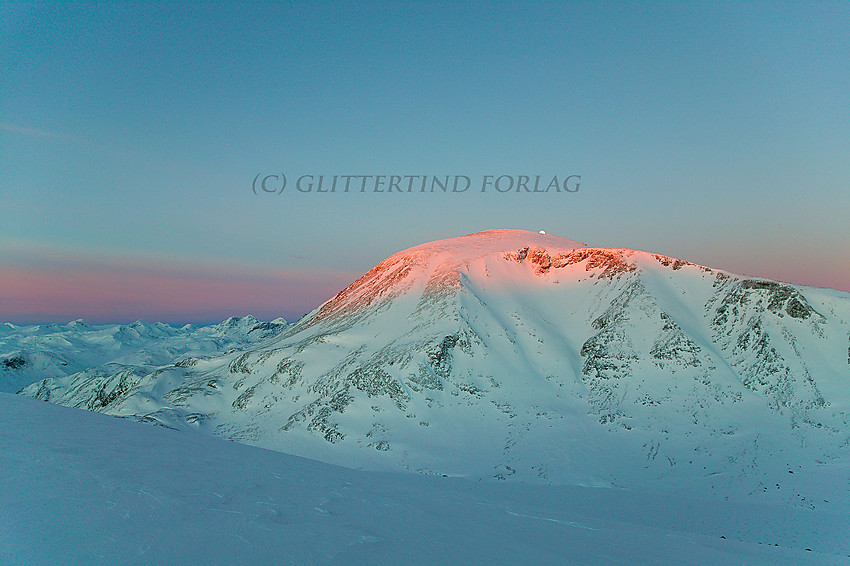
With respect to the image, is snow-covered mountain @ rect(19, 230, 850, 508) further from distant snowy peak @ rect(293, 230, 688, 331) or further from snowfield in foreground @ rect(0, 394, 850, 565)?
snowfield in foreground @ rect(0, 394, 850, 565)

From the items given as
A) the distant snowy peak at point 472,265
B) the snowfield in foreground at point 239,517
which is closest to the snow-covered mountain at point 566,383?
the distant snowy peak at point 472,265

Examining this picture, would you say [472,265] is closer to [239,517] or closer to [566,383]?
[566,383]

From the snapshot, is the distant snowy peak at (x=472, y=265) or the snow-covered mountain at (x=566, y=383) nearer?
the snow-covered mountain at (x=566, y=383)

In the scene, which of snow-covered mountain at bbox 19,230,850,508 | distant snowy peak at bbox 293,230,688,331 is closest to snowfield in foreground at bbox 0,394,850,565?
snow-covered mountain at bbox 19,230,850,508

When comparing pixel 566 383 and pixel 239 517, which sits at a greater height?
pixel 239 517

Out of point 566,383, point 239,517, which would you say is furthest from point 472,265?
point 239,517

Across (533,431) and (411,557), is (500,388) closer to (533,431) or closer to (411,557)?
(533,431)

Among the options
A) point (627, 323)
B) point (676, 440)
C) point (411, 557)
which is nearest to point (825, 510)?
point (676, 440)

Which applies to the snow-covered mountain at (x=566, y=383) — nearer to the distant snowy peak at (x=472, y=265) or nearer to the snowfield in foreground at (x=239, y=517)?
the distant snowy peak at (x=472, y=265)

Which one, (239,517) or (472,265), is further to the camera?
(472,265)
